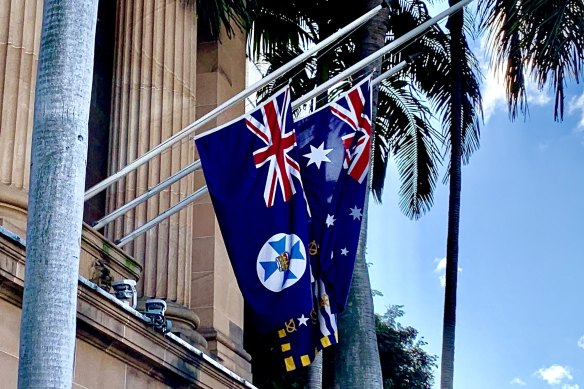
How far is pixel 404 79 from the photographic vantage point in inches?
1086

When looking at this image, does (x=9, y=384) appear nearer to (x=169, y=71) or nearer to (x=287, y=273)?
(x=287, y=273)

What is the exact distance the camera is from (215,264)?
19.1 meters

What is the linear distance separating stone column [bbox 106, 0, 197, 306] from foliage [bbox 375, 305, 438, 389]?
1685 centimetres

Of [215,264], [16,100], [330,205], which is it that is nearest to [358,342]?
[215,264]

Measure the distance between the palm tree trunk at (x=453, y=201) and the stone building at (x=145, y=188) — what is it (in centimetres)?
508

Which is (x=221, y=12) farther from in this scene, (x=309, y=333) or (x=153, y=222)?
(x=309, y=333)

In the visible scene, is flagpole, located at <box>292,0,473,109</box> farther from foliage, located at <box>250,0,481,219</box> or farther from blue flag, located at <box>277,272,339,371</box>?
foliage, located at <box>250,0,481,219</box>

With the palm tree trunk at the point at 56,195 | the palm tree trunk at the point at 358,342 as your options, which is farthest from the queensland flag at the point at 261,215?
the palm tree trunk at the point at 56,195

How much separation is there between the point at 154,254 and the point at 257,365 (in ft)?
44.9

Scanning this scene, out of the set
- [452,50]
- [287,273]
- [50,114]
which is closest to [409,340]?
[452,50]

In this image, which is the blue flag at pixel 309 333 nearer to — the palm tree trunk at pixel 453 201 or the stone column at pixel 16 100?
the stone column at pixel 16 100

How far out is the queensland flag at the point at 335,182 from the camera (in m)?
15.0

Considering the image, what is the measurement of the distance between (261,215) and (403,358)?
21716 mm

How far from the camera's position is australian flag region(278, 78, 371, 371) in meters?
14.9
